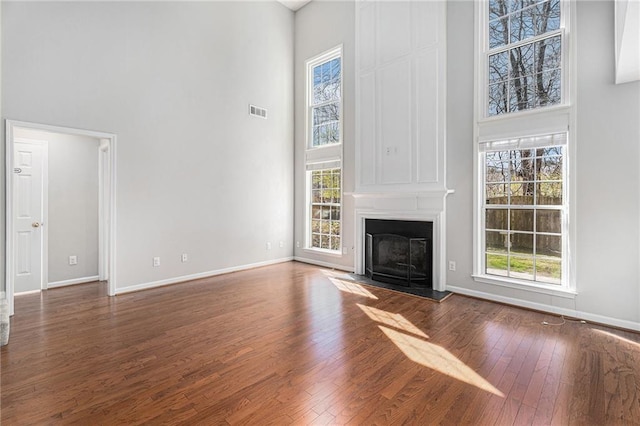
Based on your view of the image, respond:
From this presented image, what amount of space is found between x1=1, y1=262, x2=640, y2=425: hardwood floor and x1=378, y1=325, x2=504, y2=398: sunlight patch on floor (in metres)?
0.01

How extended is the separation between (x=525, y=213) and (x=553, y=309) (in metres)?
1.14

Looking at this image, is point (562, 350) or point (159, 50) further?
point (159, 50)

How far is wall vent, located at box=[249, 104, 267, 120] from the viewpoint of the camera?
18.8ft

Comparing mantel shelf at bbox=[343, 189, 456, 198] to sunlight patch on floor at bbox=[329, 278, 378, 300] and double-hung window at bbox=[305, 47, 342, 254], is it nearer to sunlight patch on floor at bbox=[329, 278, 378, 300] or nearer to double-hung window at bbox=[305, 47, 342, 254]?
double-hung window at bbox=[305, 47, 342, 254]

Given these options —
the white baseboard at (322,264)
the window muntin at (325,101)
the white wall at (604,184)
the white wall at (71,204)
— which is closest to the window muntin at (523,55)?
the white wall at (604,184)

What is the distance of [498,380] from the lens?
2189mm

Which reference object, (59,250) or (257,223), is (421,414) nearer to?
(257,223)

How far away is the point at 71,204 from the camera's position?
4668 millimetres

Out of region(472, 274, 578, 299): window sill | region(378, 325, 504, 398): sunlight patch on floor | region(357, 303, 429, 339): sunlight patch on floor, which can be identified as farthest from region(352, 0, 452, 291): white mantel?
region(378, 325, 504, 398): sunlight patch on floor

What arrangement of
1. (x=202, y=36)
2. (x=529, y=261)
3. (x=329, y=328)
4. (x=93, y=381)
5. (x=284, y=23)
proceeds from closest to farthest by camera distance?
1. (x=93, y=381)
2. (x=329, y=328)
3. (x=529, y=261)
4. (x=202, y=36)
5. (x=284, y=23)

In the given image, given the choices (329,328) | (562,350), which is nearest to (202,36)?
(329,328)

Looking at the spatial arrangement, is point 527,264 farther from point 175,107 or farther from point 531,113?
point 175,107

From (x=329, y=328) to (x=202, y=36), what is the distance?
497cm

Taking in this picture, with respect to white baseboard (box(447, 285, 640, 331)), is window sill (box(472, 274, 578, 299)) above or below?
above
